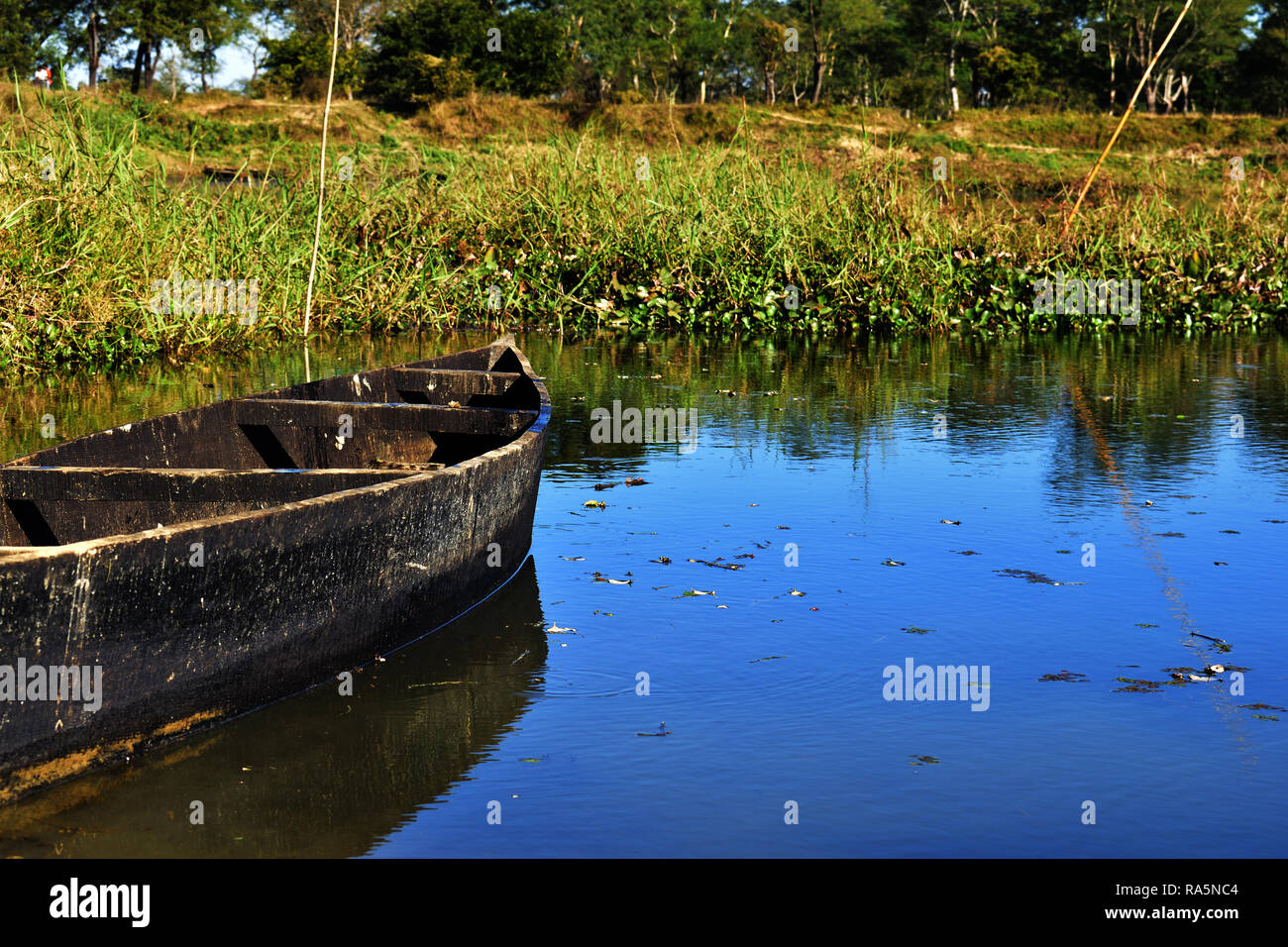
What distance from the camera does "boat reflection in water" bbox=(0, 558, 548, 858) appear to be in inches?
147

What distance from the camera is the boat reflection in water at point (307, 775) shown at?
373 centimetres

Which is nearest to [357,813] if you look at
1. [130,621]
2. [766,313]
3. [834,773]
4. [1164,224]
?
[130,621]

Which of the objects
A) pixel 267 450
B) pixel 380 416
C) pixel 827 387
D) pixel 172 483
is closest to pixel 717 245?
pixel 827 387

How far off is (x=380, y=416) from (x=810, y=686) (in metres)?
2.88

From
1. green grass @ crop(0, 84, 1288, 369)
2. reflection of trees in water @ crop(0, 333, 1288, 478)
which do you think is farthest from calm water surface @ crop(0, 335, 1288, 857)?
green grass @ crop(0, 84, 1288, 369)

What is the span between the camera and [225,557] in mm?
4129

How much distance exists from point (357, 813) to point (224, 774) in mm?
459

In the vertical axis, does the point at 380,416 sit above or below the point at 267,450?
above

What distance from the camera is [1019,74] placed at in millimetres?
58219

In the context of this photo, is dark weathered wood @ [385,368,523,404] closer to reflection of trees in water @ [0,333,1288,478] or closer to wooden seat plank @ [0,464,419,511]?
reflection of trees in water @ [0,333,1288,478]

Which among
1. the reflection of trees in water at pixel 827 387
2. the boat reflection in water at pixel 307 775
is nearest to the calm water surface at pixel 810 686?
the boat reflection in water at pixel 307 775

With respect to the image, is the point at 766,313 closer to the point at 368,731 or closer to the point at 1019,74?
the point at 368,731

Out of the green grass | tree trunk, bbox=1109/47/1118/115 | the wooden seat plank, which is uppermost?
tree trunk, bbox=1109/47/1118/115

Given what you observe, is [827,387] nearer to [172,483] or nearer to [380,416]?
[380,416]
